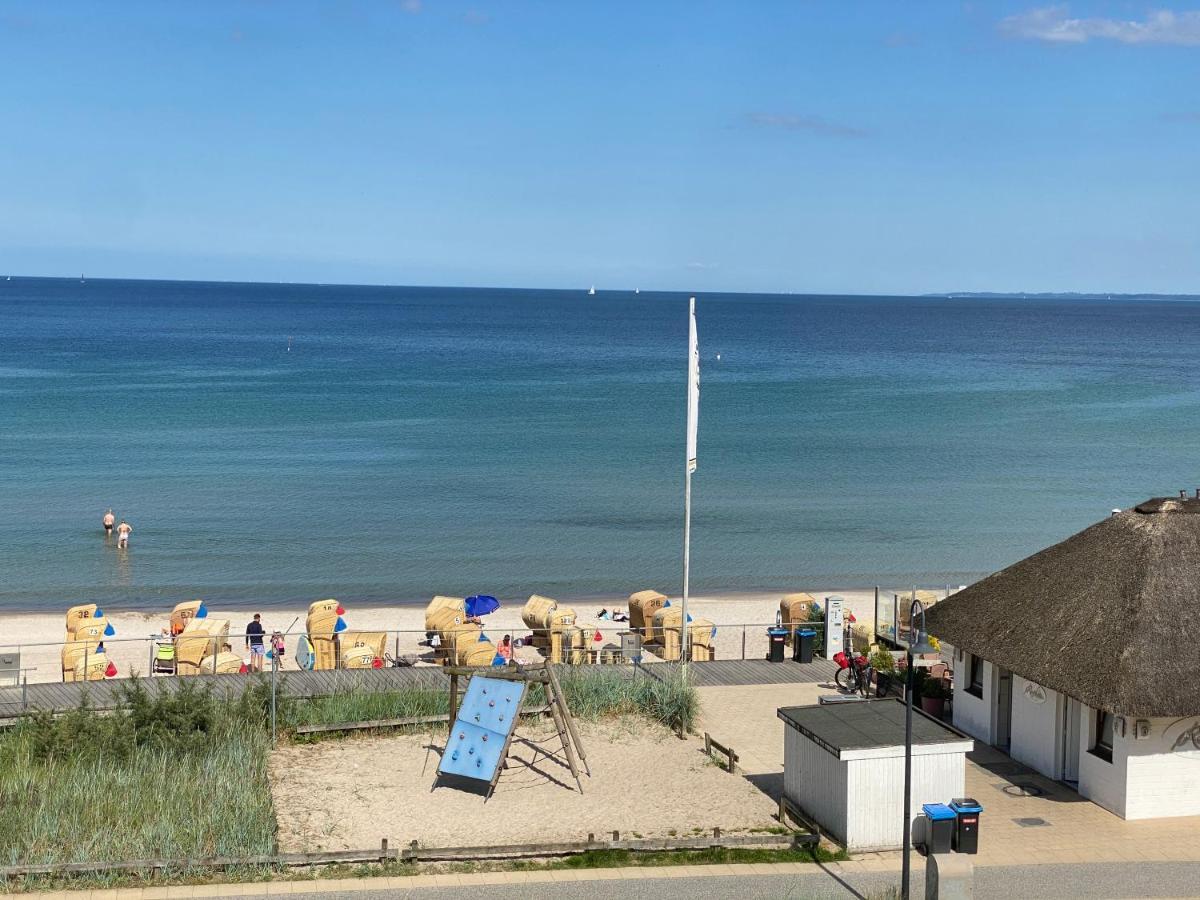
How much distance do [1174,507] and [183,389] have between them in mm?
76698

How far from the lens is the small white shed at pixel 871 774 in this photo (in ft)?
50.3

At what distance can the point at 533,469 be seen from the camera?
58156mm

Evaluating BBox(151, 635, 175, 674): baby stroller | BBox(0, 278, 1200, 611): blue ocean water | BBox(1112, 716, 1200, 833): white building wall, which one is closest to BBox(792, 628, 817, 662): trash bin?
BBox(1112, 716, 1200, 833): white building wall

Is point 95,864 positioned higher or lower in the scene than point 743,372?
lower

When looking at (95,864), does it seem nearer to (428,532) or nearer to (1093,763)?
(1093,763)

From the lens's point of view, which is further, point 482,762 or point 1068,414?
→ point 1068,414

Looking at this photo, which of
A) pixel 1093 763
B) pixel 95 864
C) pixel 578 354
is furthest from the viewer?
A: pixel 578 354

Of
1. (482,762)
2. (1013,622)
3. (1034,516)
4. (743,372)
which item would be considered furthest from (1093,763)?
(743,372)

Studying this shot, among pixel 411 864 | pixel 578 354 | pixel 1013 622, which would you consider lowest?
pixel 411 864

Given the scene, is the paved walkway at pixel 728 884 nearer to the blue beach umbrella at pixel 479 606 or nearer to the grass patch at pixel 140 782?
the grass patch at pixel 140 782

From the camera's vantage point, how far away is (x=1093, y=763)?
16.9 metres

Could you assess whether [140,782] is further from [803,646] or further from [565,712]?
[803,646]

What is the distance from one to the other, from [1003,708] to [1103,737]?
2.17m

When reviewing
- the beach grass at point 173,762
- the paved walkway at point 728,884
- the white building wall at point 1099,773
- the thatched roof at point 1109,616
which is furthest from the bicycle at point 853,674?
the paved walkway at point 728,884
